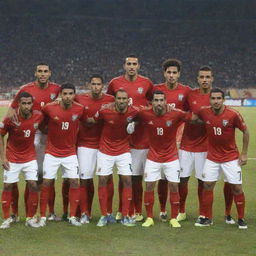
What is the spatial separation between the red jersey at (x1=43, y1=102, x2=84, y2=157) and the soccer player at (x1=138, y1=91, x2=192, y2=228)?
83cm

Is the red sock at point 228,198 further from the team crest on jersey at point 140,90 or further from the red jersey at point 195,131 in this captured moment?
the team crest on jersey at point 140,90

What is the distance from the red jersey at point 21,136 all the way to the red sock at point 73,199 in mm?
646

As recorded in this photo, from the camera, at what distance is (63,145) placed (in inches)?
292

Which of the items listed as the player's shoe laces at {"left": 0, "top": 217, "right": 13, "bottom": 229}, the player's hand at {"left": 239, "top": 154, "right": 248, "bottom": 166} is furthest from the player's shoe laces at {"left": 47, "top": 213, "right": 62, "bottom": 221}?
the player's hand at {"left": 239, "top": 154, "right": 248, "bottom": 166}

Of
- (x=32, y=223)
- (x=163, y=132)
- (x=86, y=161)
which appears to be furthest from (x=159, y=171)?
(x=32, y=223)

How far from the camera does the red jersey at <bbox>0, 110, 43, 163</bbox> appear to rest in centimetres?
720

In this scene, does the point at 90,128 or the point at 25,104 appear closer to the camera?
the point at 25,104

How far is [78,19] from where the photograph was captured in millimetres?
47938

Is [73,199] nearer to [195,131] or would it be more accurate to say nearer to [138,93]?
[138,93]

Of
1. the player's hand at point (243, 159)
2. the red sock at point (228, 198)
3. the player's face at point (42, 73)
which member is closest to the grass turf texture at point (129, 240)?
the red sock at point (228, 198)

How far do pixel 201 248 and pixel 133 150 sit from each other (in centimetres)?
191

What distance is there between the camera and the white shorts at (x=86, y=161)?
7.61 metres

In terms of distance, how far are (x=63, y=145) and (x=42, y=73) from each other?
1015mm

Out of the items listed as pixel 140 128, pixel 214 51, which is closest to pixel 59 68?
pixel 214 51
